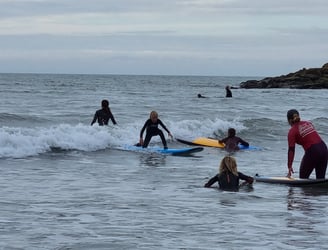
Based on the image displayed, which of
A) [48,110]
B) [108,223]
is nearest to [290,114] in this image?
[108,223]

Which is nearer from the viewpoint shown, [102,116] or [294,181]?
[294,181]

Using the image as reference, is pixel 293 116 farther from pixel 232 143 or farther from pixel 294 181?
pixel 232 143

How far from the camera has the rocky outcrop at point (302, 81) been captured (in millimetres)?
81938

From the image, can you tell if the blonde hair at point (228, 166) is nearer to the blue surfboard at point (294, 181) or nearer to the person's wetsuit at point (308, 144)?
the person's wetsuit at point (308, 144)

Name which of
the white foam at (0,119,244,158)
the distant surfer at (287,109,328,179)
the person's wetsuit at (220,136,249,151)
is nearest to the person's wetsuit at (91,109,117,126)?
the white foam at (0,119,244,158)

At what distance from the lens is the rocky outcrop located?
81938 millimetres

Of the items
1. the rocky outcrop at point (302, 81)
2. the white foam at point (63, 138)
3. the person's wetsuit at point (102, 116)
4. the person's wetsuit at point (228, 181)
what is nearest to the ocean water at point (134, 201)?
the white foam at point (63, 138)

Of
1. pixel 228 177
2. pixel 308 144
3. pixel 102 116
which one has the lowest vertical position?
pixel 228 177

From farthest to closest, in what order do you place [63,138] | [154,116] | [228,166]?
1. [63,138]
2. [154,116]
3. [228,166]

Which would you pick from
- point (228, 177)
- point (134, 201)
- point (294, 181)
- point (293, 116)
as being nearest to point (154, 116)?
point (294, 181)

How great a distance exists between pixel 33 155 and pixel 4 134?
4.27 ft

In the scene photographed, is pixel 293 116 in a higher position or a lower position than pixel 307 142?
higher

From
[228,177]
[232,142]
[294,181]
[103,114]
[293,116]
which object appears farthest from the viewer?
[103,114]

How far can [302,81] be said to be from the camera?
85.3 m
